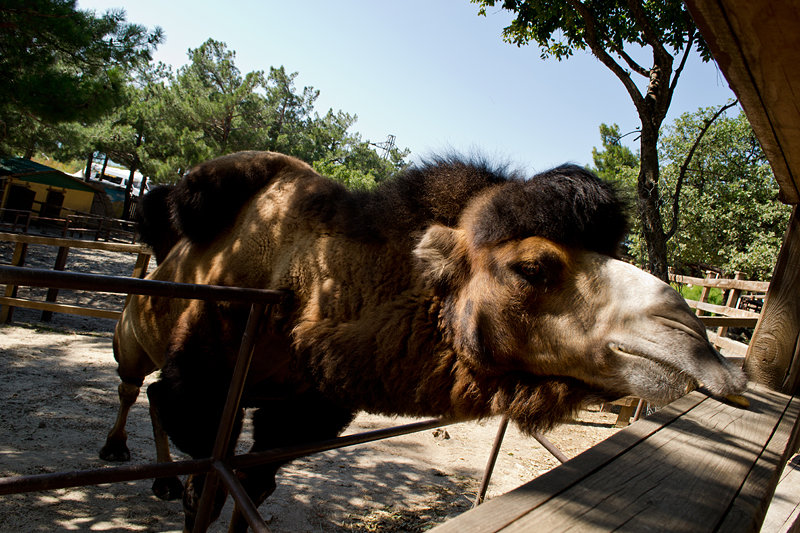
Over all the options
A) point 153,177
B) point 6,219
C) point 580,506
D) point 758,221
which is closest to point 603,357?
point 580,506

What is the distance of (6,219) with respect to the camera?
26.0 metres

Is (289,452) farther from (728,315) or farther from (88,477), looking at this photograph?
(728,315)

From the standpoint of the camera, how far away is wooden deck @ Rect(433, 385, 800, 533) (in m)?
1.26

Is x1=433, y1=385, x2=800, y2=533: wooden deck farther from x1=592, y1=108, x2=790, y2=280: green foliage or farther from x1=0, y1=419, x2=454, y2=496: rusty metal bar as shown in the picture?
x1=592, y1=108, x2=790, y2=280: green foliage

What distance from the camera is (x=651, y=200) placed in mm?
6609

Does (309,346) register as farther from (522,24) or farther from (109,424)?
(522,24)

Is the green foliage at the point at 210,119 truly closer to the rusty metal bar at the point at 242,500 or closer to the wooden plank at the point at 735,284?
the wooden plank at the point at 735,284

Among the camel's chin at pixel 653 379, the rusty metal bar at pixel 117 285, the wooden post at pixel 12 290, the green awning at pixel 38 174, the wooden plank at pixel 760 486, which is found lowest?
the wooden post at pixel 12 290

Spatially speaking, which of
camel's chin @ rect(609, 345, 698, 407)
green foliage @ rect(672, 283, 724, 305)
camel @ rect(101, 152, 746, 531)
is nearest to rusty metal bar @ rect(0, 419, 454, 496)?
camel @ rect(101, 152, 746, 531)

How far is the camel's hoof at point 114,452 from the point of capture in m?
4.54

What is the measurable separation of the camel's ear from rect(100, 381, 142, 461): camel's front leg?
11.4 ft

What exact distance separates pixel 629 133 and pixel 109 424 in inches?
301

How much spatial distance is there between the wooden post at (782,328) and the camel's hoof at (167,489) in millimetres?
4707

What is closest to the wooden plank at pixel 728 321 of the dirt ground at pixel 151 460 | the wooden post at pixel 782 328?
the wooden post at pixel 782 328
